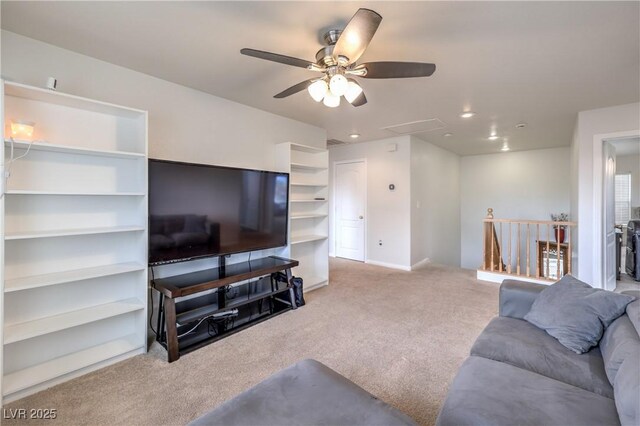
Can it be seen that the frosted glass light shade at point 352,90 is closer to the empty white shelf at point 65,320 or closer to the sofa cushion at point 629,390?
the sofa cushion at point 629,390

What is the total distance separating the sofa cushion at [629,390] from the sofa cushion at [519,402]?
0.23 feet

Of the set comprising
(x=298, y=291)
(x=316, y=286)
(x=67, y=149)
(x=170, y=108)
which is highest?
(x=170, y=108)

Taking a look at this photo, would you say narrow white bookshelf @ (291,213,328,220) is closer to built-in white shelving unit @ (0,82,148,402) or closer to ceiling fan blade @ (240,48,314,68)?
built-in white shelving unit @ (0,82,148,402)

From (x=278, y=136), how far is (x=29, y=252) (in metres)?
2.64

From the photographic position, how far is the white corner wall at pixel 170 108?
6.75ft

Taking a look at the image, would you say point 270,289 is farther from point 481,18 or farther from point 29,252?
point 481,18

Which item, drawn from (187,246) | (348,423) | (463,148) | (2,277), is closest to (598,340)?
(348,423)

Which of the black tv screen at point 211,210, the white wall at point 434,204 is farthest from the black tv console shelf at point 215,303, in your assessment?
the white wall at point 434,204

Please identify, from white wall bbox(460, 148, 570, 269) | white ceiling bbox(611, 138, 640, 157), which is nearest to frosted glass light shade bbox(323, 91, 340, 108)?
white ceiling bbox(611, 138, 640, 157)

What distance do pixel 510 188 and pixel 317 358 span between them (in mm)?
6351

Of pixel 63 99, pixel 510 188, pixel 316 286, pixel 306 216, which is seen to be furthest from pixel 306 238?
pixel 510 188

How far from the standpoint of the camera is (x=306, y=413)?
44.1 inches

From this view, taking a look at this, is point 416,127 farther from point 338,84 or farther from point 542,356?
point 542,356

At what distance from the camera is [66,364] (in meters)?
2.05
